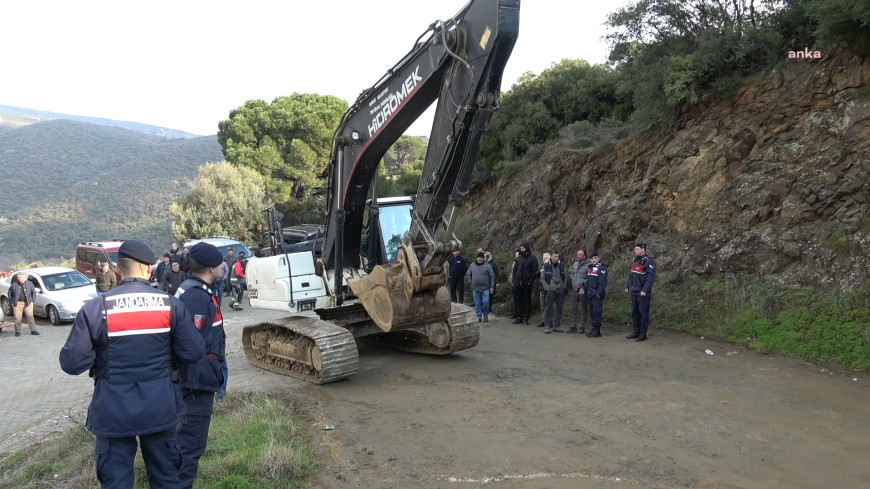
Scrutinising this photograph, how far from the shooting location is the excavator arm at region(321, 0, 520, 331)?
685 cm

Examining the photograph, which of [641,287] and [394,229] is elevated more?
[394,229]

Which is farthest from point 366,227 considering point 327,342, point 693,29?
point 693,29

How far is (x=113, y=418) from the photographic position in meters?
3.85

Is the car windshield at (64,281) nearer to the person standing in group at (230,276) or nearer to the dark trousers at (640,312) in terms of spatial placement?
the person standing in group at (230,276)

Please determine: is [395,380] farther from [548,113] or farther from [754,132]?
[548,113]

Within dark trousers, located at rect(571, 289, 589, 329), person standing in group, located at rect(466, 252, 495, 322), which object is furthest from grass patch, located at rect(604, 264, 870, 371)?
person standing in group, located at rect(466, 252, 495, 322)

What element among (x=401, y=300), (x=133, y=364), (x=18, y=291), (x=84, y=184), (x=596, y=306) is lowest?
(x=18, y=291)

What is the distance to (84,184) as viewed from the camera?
6638 cm

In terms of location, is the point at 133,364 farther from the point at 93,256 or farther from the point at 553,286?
the point at 93,256

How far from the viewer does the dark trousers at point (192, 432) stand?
186 inches

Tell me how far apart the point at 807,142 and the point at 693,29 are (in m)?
3.75

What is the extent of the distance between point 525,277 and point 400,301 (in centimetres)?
577

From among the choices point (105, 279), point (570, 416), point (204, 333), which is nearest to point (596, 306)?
point (570, 416)

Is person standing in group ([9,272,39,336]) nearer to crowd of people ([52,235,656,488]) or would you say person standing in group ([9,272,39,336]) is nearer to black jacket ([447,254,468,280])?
black jacket ([447,254,468,280])
